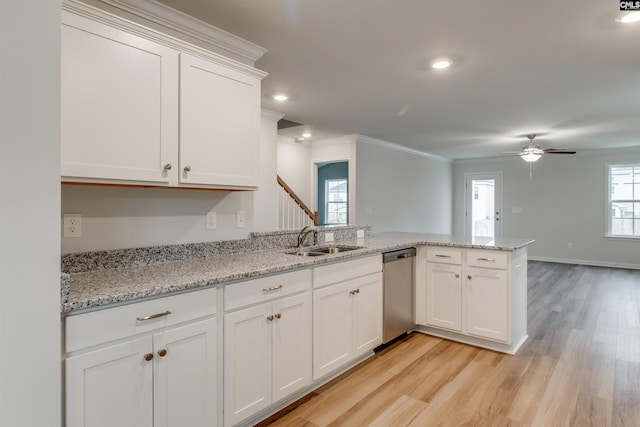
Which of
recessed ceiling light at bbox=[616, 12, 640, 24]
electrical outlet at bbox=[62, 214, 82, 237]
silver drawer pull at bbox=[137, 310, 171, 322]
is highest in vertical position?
recessed ceiling light at bbox=[616, 12, 640, 24]

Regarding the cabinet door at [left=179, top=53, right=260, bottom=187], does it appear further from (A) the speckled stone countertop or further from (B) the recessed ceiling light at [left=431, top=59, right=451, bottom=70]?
(B) the recessed ceiling light at [left=431, top=59, right=451, bottom=70]

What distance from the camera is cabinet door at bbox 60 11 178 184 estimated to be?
153cm

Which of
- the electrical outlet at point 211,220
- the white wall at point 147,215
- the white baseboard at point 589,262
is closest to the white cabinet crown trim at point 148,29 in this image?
the white wall at point 147,215

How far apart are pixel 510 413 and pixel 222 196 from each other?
233 cm

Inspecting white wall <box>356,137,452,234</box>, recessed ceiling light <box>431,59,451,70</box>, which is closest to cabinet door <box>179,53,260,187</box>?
recessed ceiling light <box>431,59,451,70</box>

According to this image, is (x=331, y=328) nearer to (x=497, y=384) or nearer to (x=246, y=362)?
(x=246, y=362)

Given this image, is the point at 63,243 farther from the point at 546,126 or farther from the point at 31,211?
the point at 546,126

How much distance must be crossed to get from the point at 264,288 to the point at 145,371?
2.27 ft

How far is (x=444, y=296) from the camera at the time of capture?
3.38 meters

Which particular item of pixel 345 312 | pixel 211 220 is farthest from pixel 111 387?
pixel 345 312

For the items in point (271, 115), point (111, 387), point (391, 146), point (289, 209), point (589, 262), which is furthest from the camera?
point (589, 262)

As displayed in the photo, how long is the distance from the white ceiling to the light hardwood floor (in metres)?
2.43

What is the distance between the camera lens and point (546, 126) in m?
5.08

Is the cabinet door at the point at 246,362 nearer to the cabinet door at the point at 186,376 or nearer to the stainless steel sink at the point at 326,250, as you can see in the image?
the cabinet door at the point at 186,376
